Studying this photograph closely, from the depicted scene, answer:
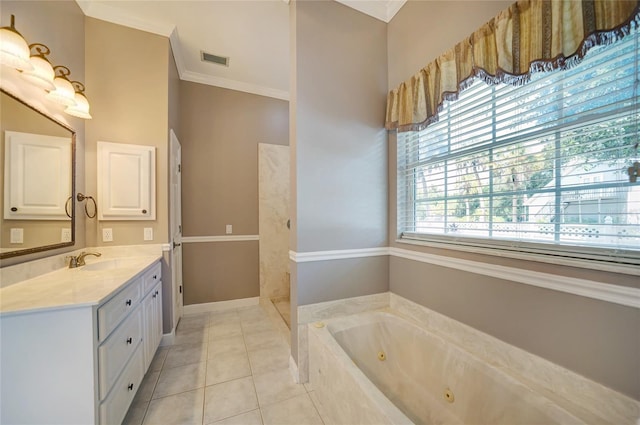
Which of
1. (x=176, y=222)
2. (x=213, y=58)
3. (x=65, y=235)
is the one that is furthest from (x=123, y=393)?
(x=213, y=58)

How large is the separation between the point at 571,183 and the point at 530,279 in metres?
0.47

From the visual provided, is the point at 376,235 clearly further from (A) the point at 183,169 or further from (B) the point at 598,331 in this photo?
(A) the point at 183,169

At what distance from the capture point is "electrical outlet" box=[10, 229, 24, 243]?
126 cm

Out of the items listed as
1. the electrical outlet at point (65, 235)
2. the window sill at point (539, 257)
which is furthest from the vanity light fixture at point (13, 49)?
the window sill at point (539, 257)

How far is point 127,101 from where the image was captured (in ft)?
6.52

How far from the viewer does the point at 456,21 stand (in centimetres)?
142

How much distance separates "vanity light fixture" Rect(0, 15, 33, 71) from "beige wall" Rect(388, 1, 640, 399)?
7.63ft

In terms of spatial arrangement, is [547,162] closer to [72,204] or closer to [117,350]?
[117,350]

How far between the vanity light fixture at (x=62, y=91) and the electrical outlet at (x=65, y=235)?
2.89 feet

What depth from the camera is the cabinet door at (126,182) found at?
6.22 feet

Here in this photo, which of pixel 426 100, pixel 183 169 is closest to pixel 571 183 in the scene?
pixel 426 100

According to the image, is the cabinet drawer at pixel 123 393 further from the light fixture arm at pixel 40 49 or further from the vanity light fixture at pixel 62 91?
the light fixture arm at pixel 40 49

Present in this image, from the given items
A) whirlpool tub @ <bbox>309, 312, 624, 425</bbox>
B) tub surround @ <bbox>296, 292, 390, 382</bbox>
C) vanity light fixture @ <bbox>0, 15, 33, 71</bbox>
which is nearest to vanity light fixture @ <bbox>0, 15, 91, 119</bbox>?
vanity light fixture @ <bbox>0, 15, 33, 71</bbox>

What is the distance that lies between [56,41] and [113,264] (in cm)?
164
